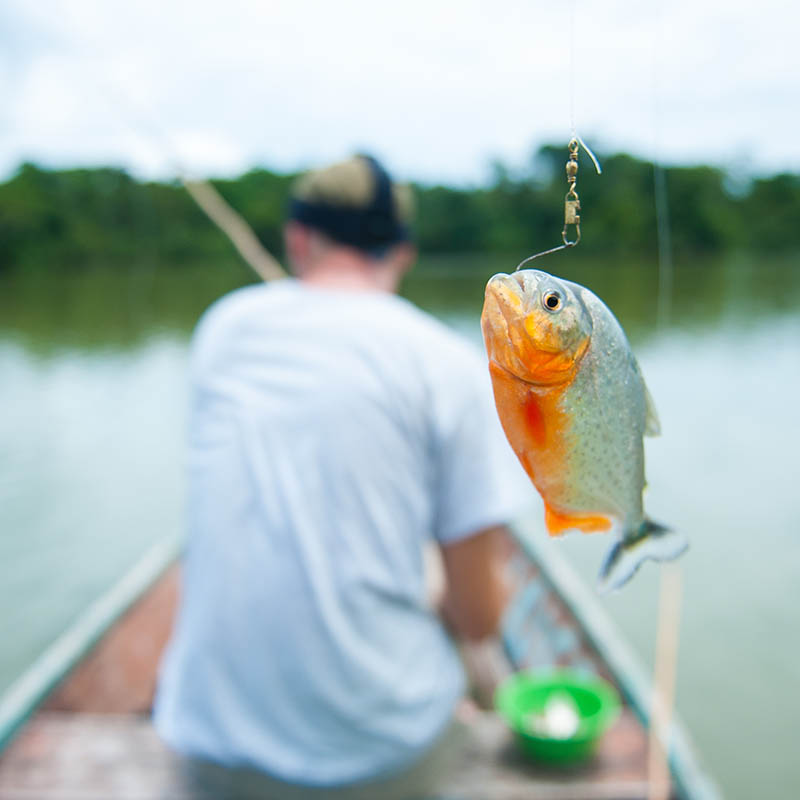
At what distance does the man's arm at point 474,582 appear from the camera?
2.20 metres

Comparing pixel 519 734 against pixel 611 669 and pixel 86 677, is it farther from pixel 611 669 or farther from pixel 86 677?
pixel 86 677

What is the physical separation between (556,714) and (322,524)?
1.61 metres

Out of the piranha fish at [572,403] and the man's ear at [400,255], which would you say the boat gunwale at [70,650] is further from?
the piranha fish at [572,403]

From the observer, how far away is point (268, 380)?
198cm

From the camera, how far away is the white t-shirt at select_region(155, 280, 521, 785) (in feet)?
6.31

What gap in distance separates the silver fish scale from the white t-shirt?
4.46 feet

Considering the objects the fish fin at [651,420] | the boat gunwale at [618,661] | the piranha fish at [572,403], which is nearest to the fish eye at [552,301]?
the piranha fish at [572,403]

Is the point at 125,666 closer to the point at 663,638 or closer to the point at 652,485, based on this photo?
the point at 652,485

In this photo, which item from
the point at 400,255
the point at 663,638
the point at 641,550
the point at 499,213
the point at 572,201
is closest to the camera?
the point at 572,201

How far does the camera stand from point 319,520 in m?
1.92

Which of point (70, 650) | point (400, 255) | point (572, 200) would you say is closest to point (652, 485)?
point (400, 255)

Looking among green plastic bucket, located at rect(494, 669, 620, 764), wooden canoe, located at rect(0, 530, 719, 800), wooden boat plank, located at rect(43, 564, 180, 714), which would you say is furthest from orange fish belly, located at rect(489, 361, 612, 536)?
wooden boat plank, located at rect(43, 564, 180, 714)

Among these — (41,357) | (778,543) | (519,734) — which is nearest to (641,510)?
(519,734)

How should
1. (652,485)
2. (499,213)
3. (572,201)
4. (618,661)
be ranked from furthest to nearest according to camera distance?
(618,661) < (652,485) < (499,213) < (572,201)
